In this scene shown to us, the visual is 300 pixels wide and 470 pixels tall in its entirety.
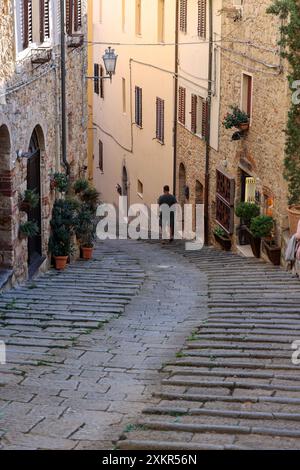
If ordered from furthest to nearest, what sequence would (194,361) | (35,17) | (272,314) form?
(35,17), (272,314), (194,361)

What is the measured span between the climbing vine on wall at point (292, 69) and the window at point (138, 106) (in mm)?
12739

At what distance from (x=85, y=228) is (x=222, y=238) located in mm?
4461

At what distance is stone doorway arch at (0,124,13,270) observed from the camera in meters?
12.6

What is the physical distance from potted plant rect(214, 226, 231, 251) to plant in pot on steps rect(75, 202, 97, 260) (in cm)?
354

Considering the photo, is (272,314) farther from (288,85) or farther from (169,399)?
(288,85)

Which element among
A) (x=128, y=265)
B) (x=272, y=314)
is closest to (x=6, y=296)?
(x=272, y=314)

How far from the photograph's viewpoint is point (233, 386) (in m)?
7.23

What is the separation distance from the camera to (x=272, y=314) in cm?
1055

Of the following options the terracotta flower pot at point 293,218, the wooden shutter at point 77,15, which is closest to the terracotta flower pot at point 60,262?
the terracotta flower pot at point 293,218

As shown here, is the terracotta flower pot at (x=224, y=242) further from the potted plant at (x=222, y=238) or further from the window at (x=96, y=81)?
the window at (x=96, y=81)

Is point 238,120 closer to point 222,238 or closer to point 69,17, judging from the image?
point 222,238

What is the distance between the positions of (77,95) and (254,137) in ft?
12.7

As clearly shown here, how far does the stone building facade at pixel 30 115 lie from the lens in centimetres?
1257

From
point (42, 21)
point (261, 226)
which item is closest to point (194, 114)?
point (261, 226)
